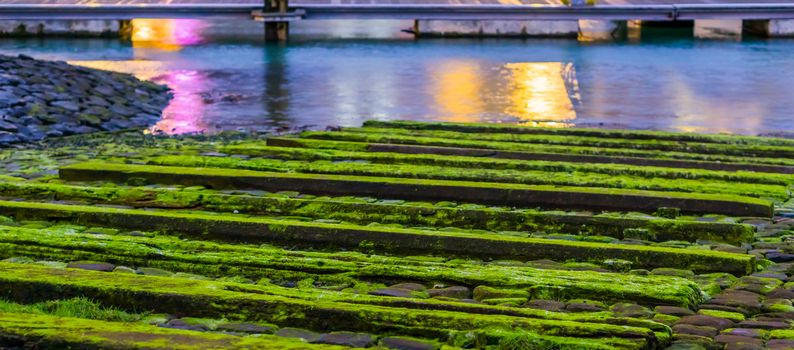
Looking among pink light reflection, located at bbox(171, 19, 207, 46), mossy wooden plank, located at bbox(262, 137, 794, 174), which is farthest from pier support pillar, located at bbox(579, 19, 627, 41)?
mossy wooden plank, located at bbox(262, 137, 794, 174)

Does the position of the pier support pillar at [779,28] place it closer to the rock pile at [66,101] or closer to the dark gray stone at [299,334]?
the rock pile at [66,101]

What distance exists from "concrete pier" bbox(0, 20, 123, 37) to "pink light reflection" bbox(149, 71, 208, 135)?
22.7ft

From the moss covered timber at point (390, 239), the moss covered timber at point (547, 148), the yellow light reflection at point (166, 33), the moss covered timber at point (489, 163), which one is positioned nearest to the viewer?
the moss covered timber at point (390, 239)

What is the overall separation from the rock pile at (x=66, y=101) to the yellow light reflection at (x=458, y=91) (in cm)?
386

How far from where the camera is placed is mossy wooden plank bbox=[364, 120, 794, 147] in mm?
12758

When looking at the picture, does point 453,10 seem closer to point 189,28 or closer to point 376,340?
point 189,28

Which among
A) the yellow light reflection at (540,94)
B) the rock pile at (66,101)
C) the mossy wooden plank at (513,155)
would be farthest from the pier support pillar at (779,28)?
the mossy wooden plank at (513,155)

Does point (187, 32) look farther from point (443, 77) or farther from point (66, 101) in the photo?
point (66, 101)

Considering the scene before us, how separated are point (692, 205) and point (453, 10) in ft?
64.0

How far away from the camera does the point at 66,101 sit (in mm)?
15484

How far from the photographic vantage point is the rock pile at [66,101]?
1408cm

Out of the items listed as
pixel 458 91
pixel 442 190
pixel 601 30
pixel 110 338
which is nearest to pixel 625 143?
pixel 442 190

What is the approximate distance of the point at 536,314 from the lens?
18.3ft

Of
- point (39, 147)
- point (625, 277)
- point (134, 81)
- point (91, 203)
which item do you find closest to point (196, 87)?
point (134, 81)
